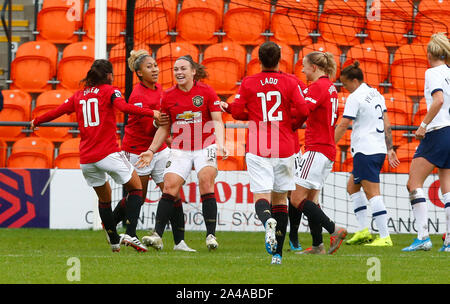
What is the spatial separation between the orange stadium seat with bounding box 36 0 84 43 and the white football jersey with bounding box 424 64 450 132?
8186 millimetres

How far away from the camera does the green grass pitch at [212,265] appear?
218 inches

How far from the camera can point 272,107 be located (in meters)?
6.59

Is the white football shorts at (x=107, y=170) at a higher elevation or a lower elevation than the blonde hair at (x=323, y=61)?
lower

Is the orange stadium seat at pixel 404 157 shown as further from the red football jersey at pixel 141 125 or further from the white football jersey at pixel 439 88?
the red football jersey at pixel 141 125

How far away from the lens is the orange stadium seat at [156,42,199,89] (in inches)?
515

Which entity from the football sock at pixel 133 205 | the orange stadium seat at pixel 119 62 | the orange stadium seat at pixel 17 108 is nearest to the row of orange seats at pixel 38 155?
the orange stadium seat at pixel 17 108

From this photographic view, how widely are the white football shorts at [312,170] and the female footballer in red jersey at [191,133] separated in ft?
2.73

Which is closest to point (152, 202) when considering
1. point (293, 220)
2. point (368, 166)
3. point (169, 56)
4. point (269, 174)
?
point (169, 56)

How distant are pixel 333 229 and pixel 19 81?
313 inches

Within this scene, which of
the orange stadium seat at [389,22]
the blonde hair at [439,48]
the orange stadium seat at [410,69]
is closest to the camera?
the blonde hair at [439,48]

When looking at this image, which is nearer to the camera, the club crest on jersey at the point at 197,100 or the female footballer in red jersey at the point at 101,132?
the female footballer in red jersey at the point at 101,132

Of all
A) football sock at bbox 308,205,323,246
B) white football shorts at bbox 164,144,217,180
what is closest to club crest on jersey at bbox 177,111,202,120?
white football shorts at bbox 164,144,217,180

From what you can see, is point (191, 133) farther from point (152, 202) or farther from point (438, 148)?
point (152, 202)

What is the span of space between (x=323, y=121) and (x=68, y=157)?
5.09 m
